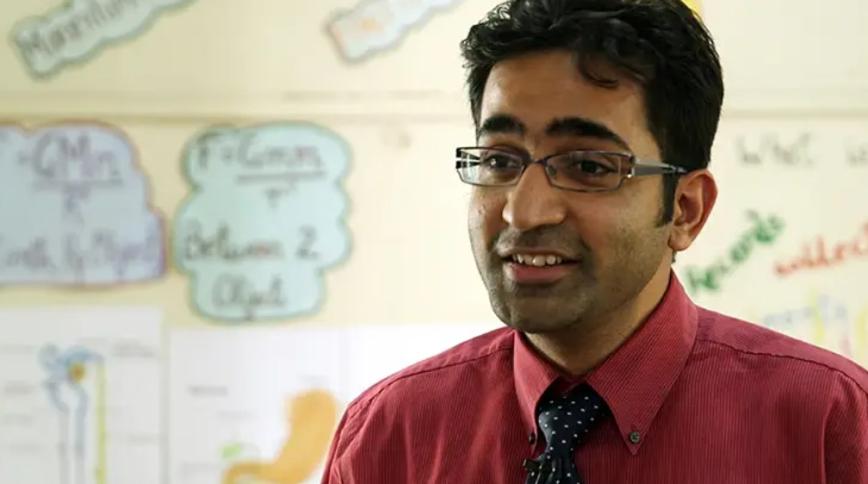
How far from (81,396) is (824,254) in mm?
1324

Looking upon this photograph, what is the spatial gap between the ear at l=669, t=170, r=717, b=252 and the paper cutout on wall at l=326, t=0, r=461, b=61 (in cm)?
90

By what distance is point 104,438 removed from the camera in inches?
78.5

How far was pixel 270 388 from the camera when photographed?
6.51ft

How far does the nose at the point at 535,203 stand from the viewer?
1088 millimetres

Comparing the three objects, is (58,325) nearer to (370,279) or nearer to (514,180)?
(370,279)

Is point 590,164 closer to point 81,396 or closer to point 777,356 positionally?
point 777,356

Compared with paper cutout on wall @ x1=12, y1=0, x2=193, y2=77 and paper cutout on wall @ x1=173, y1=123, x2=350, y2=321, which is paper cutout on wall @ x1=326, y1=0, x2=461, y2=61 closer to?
paper cutout on wall @ x1=173, y1=123, x2=350, y2=321

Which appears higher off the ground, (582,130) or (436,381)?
(582,130)

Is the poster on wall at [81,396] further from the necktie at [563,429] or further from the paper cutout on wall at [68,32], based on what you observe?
the necktie at [563,429]

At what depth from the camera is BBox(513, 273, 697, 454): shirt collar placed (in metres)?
1.14

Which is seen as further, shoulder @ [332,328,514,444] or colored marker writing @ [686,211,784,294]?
colored marker writing @ [686,211,784,294]

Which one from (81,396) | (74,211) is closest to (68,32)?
(74,211)

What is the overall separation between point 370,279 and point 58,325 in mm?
565

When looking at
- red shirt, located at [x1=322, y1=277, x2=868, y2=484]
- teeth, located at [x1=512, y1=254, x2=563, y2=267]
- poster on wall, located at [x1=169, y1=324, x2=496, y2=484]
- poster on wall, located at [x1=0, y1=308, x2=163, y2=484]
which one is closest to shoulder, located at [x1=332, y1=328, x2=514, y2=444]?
red shirt, located at [x1=322, y1=277, x2=868, y2=484]
